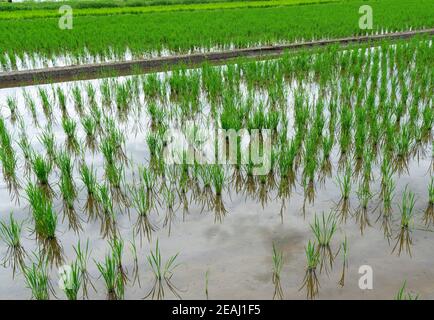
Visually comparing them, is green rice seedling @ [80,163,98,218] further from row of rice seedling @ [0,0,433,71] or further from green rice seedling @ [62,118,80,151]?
row of rice seedling @ [0,0,433,71]

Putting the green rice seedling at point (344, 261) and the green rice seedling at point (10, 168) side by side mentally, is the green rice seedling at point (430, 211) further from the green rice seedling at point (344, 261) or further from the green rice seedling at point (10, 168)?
the green rice seedling at point (10, 168)

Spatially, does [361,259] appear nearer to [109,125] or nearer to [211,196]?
[211,196]

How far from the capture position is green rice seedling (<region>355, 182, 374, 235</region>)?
273 centimetres

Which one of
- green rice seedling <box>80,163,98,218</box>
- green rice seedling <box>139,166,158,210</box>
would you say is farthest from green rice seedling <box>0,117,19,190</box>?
green rice seedling <box>139,166,158,210</box>

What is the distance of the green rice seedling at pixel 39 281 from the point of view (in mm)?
2068

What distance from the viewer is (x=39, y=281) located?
217 cm

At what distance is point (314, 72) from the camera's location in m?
6.27

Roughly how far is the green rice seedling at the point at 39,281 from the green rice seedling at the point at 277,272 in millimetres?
1033

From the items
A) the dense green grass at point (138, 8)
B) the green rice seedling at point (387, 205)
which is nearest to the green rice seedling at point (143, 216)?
the green rice seedling at point (387, 205)

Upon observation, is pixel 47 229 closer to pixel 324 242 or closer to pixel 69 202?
pixel 69 202

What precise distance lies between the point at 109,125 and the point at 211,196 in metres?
1.71
